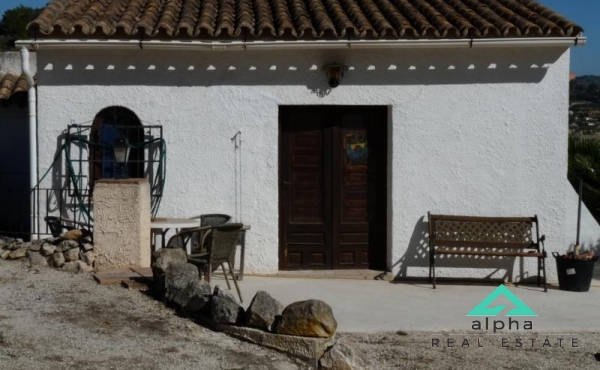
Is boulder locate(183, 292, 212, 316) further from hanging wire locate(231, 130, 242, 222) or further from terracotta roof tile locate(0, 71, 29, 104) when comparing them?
terracotta roof tile locate(0, 71, 29, 104)

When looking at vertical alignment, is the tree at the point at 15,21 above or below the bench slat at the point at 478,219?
above

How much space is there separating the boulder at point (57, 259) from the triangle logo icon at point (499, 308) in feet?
→ 15.4

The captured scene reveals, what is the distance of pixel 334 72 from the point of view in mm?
9633

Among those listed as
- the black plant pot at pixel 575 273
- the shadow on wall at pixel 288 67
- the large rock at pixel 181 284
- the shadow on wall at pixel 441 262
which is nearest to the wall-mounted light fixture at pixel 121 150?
the shadow on wall at pixel 288 67

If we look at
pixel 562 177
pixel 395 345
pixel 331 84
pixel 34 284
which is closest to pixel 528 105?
pixel 562 177

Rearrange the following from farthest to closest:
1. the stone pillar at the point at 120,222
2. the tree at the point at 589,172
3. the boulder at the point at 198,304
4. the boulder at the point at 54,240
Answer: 1. the tree at the point at 589,172
2. the boulder at the point at 54,240
3. the stone pillar at the point at 120,222
4. the boulder at the point at 198,304

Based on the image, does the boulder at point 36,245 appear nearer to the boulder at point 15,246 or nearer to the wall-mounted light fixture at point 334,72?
the boulder at point 15,246

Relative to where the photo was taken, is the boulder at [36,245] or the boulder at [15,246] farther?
the boulder at [15,246]

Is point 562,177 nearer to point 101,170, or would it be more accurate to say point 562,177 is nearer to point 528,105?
point 528,105

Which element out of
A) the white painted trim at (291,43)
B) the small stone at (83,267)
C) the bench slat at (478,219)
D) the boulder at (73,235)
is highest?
the white painted trim at (291,43)

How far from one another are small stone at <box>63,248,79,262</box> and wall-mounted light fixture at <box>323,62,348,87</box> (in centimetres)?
382

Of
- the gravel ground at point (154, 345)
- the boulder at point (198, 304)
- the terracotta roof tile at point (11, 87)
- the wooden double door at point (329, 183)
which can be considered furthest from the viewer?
the terracotta roof tile at point (11, 87)

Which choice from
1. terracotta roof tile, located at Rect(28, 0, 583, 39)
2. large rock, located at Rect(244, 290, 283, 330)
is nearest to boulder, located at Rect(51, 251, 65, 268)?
terracotta roof tile, located at Rect(28, 0, 583, 39)

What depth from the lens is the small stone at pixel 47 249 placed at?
8898 millimetres
